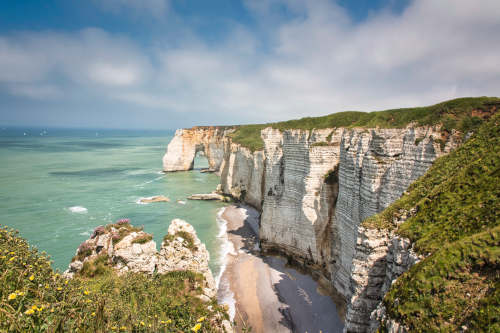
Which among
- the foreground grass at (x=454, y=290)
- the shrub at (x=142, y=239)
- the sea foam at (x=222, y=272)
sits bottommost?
the sea foam at (x=222, y=272)

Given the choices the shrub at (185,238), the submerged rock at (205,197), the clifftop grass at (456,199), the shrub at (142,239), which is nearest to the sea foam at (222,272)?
the shrub at (185,238)

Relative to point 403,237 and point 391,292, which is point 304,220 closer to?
point 403,237

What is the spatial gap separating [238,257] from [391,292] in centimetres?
1883

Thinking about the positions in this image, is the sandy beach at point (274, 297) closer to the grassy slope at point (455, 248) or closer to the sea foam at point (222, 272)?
the sea foam at point (222, 272)

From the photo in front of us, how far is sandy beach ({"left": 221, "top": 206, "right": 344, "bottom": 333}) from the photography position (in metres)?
14.8

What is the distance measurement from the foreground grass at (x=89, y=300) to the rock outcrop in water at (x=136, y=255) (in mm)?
689

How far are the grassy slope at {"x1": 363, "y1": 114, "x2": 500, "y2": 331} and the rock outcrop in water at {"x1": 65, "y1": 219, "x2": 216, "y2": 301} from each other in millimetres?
9317

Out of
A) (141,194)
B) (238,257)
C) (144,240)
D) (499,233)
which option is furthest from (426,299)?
(141,194)

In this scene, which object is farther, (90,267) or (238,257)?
(238,257)

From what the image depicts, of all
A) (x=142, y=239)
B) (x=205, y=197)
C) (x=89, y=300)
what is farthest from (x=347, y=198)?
(x=205, y=197)

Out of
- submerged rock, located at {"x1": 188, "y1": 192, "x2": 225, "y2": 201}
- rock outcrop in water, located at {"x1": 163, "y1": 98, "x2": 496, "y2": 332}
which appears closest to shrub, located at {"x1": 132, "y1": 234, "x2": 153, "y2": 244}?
rock outcrop in water, located at {"x1": 163, "y1": 98, "x2": 496, "y2": 332}

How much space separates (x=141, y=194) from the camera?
1732 inches

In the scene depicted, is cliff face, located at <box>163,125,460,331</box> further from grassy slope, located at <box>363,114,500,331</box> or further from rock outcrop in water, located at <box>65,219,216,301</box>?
rock outcrop in water, located at <box>65,219,216,301</box>

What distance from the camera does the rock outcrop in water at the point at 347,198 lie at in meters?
7.51
